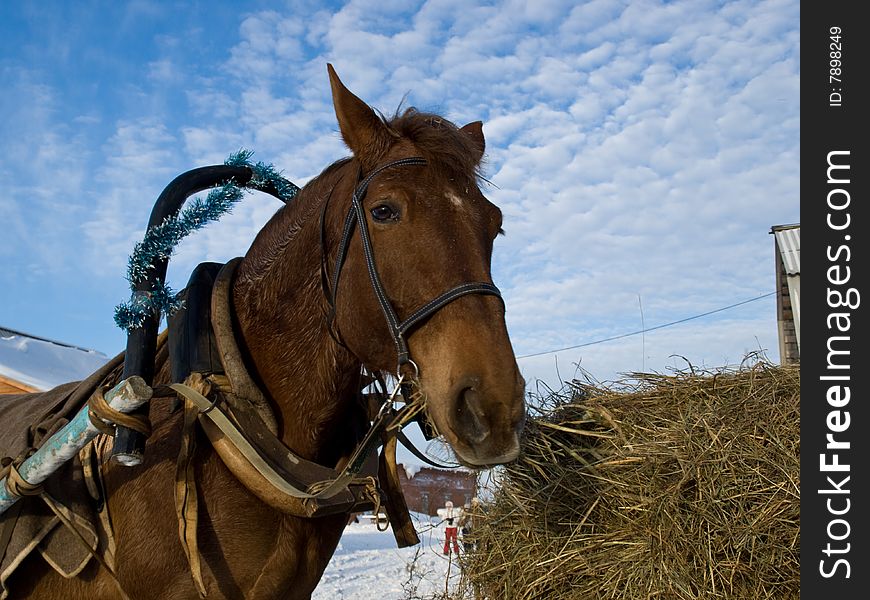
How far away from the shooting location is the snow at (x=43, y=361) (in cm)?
1395

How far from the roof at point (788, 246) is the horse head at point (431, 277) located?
10067 millimetres

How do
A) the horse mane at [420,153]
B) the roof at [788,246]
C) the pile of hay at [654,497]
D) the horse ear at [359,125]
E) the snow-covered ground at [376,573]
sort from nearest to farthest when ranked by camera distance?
the horse mane at [420,153]
the horse ear at [359,125]
the pile of hay at [654,497]
the snow-covered ground at [376,573]
the roof at [788,246]

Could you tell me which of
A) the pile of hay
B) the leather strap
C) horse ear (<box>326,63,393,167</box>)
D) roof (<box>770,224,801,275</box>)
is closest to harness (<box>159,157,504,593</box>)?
the leather strap

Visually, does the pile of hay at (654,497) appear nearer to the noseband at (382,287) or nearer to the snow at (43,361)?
the noseband at (382,287)

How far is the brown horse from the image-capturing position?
171cm

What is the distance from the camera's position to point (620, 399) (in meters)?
3.12

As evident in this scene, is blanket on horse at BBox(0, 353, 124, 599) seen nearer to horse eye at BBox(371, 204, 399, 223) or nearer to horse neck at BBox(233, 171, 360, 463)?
horse neck at BBox(233, 171, 360, 463)

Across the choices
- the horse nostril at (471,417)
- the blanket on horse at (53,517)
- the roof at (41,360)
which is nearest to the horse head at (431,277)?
the horse nostril at (471,417)

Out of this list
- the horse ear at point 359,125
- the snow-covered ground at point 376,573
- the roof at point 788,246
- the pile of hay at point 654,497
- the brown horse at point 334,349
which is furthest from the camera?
the roof at point 788,246

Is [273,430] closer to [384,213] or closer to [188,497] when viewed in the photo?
[188,497]

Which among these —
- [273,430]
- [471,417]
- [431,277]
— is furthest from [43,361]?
[471,417]

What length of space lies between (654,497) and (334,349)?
1.49 metres
